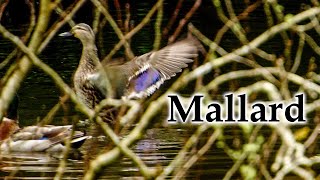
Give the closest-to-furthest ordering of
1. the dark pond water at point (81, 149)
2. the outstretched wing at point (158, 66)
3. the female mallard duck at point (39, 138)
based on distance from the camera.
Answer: the dark pond water at point (81, 149), the outstretched wing at point (158, 66), the female mallard duck at point (39, 138)

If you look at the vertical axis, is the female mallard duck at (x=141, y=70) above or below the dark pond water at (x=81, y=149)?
above

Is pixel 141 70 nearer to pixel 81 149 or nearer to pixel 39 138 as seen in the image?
pixel 81 149

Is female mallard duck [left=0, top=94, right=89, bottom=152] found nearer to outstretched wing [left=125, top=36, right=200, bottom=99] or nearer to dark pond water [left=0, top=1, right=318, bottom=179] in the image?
dark pond water [left=0, top=1, right=318, bottom=179]

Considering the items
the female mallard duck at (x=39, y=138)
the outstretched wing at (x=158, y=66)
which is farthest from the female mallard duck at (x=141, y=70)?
the female mallard duck at (x=39, y=138)

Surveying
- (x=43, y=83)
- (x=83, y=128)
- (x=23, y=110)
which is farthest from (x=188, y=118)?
(x=43, y=83)

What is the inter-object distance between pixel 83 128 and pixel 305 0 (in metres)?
21.2

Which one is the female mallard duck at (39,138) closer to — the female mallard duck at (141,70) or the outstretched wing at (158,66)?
the female mallard duck at (141,70)

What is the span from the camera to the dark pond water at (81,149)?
1017cm

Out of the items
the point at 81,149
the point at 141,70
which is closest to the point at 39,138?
the point at 81,149

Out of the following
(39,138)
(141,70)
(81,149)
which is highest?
(141,70)

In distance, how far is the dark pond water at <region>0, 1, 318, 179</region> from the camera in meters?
10.2

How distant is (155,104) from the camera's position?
3.44m

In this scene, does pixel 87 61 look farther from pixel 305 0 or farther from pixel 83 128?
pixel 305 0

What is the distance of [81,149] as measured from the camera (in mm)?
11828
